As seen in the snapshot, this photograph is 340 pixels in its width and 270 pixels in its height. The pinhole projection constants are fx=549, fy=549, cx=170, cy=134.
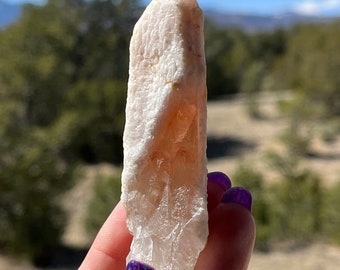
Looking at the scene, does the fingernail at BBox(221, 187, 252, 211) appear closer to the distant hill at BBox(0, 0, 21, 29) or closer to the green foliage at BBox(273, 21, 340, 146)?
the green foliage at BBox(273, 21, 340, 146)

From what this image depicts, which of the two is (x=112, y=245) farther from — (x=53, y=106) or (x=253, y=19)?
(x=253, y=19)

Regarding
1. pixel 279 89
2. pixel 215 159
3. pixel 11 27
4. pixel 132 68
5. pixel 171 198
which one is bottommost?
pixel 279 89

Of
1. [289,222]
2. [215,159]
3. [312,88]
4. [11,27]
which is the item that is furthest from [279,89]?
[289,222]

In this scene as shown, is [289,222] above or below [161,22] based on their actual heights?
below

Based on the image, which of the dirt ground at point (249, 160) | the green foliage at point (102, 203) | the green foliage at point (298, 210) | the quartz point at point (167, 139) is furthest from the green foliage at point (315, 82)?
the quartz point at point (167, 139)

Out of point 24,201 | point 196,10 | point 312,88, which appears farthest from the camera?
point 312,88

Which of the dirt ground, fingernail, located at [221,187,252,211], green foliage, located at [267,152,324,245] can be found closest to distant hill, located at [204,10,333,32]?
the dirt ground

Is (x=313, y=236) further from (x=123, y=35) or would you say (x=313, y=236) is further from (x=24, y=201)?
(x=123, y=35)
